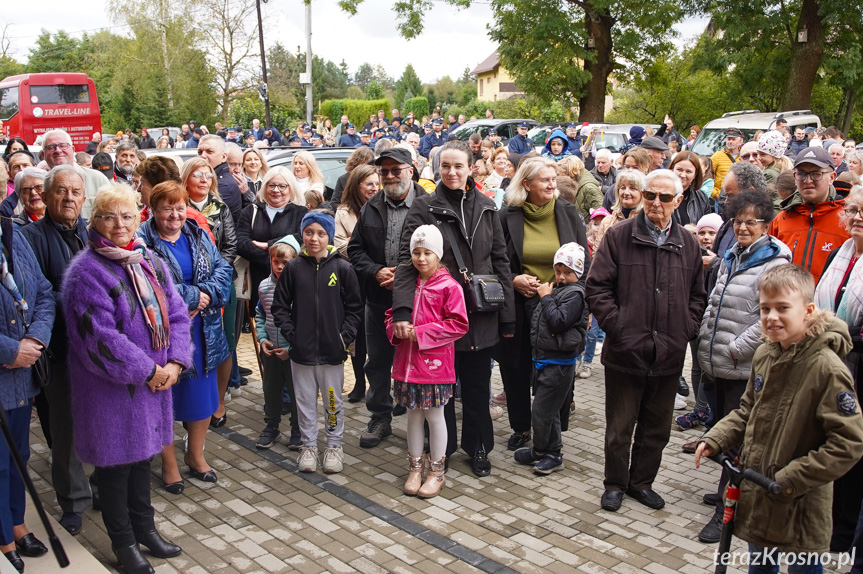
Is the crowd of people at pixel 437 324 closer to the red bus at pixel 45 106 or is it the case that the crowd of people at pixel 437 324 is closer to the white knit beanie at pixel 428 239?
the white knit beanie at pixel 428 239

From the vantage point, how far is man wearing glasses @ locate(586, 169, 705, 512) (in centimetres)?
477

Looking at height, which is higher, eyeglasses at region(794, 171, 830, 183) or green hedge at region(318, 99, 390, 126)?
green hedge at region(318, 99, 390, 126)

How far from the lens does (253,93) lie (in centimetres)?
4684

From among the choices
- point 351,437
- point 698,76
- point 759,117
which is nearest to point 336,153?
point 351,437

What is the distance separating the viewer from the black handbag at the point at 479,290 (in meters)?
5.24

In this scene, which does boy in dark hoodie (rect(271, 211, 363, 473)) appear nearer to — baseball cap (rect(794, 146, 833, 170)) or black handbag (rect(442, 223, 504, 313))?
black handbag (rect(442, 223, 504, 313))

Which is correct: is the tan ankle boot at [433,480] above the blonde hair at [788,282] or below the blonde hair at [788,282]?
below

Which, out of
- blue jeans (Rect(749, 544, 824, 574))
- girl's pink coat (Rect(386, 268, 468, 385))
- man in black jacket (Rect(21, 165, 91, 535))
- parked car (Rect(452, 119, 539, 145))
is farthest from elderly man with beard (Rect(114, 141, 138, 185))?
parked car (Rect(452, 119, 539, 145))

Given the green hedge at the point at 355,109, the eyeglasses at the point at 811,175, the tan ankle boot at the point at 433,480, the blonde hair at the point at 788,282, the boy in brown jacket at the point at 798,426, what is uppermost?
the green hedge at the point at 355,109

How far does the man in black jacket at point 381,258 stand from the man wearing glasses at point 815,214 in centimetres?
268

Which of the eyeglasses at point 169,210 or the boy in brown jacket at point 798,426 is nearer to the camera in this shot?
the boy in brown jacket at point 798,426

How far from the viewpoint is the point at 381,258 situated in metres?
5.93

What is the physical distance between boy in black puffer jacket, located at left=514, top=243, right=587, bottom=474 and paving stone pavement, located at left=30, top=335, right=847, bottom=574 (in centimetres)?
25

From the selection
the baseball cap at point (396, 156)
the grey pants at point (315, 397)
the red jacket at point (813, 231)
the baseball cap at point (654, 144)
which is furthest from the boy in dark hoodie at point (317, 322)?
the baseball cap at point (654, 144)
